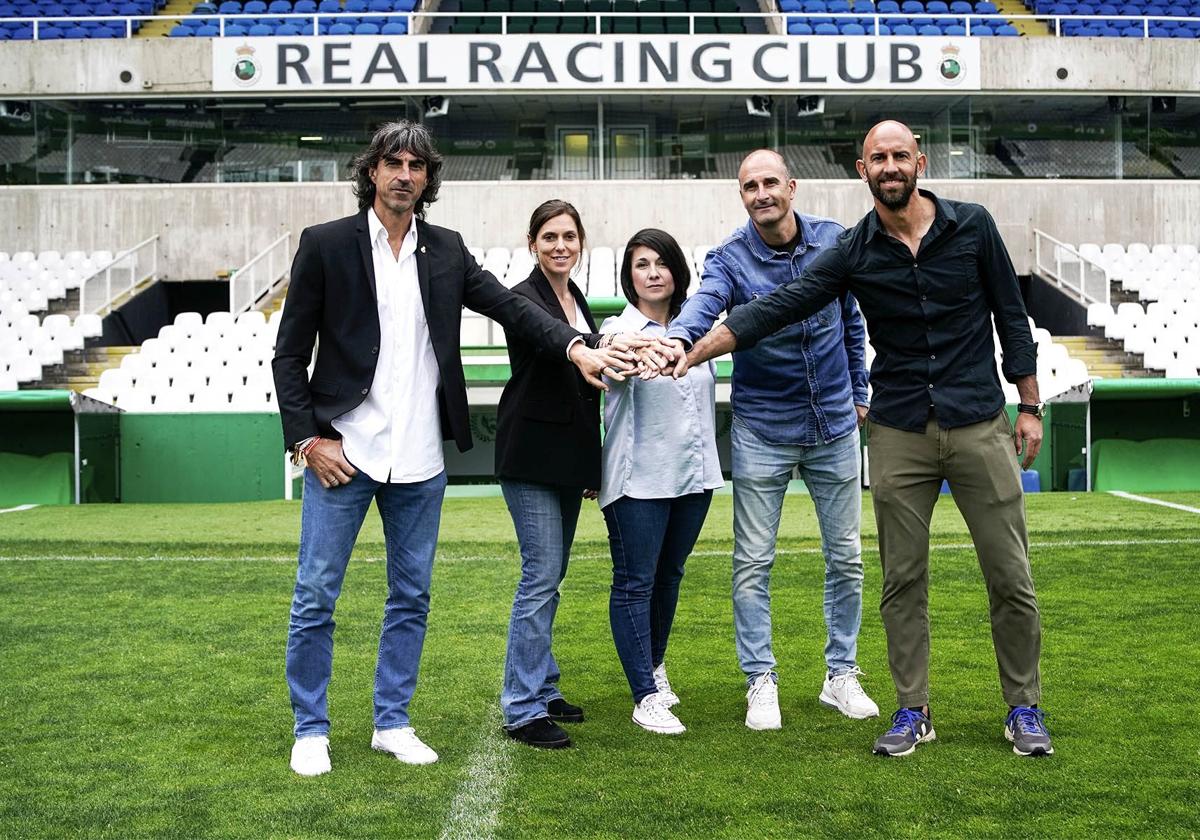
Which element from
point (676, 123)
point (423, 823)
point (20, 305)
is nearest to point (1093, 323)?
point (676, 123)

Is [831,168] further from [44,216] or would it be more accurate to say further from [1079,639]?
[1079,639]

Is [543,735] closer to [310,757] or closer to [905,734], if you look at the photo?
[310,757]

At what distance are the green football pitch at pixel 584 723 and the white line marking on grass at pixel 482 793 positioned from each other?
1 cm

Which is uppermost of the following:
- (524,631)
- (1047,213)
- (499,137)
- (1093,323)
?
(499,137)

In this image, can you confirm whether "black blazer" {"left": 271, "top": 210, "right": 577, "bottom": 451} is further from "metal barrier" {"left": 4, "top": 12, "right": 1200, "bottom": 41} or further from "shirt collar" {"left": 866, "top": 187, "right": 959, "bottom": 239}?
"metal barrier" {"left": 4, "top": 12, "right": 1200, "bottom": 41}

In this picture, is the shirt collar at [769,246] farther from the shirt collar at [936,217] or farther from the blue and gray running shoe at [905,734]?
the blue and gray running shoe at [905,734]

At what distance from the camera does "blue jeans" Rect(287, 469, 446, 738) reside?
3.88m

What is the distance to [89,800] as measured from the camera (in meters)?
3.61

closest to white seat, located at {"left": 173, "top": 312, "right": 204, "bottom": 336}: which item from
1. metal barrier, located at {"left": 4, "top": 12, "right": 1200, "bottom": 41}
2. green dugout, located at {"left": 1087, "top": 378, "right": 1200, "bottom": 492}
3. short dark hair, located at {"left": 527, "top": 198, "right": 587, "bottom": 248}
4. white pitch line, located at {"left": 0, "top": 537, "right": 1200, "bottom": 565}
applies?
metal barrier, located at {"left": 4, "top": 12, "right": 1200, "bottom": 41}

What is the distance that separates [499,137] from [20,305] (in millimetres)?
8115

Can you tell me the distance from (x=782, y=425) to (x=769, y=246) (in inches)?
26.2

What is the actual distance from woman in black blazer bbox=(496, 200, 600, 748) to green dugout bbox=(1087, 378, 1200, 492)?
979 cm

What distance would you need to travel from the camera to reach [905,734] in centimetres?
400

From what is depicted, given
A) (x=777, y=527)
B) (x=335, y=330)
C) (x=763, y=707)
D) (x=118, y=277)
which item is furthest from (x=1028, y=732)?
(x=118, y=277)
